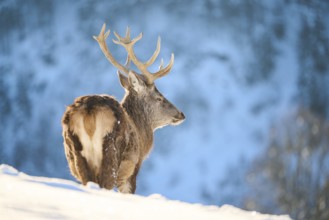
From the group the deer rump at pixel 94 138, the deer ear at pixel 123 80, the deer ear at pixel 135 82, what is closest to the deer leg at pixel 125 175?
the deer rump at pixel 94 138

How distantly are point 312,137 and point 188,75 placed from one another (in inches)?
4432

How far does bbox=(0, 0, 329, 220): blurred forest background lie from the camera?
69.4 metres

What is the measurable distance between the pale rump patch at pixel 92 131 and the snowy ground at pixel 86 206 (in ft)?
8.17

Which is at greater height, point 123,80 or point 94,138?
point 123,80

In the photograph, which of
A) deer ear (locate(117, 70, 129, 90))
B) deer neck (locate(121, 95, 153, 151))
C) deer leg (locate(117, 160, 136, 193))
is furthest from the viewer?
deer ear (locate(117, 70, 129, 90))

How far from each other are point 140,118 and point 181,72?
113139 millimetres

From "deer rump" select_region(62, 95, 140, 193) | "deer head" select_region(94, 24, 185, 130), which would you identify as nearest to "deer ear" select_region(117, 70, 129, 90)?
"deer head" select_region(94, 24, 185, 130)

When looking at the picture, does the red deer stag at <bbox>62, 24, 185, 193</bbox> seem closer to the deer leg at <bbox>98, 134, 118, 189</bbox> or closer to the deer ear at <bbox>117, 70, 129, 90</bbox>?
the deer leg at <bbox>98, 134, 118, 189</bbox>

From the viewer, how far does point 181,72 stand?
12094cm

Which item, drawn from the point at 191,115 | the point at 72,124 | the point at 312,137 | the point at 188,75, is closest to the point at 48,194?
the point at 72,124

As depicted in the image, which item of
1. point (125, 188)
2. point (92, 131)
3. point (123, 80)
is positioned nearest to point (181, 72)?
point (123, 80)

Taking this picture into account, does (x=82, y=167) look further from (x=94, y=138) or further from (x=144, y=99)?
(x=144, y=99)

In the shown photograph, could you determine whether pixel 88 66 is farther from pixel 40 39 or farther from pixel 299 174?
pixel 299 174

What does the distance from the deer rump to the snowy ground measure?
98.5 inches
